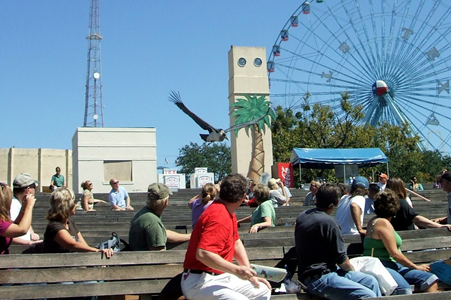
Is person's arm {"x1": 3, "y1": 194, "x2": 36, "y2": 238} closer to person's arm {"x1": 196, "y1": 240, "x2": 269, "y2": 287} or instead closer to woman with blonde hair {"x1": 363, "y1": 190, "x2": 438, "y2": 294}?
person's arm {"x1": 196, "y1": 240, "x2": 269, "y2": 287}

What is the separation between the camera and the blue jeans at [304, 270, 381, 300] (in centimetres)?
450

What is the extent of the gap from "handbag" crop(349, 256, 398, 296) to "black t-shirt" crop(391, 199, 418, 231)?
4.73ft

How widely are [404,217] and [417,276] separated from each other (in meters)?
1.15

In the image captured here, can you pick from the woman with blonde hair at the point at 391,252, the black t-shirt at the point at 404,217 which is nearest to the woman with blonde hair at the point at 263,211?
the black t-shirt at the point at 404,217

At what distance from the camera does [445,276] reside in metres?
5.27

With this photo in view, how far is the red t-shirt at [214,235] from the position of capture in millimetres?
3908

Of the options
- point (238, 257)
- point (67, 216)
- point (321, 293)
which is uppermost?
point (67, 216)

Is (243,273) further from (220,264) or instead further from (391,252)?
(391,252)

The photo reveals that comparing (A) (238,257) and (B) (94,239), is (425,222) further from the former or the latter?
(B) (94,239)

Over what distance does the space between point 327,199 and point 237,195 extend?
3.31 ft

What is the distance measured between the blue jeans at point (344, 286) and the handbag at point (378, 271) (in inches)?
2.9

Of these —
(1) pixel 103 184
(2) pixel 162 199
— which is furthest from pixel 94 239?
(1) pixel 103 184

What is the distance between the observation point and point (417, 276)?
5.11 meters

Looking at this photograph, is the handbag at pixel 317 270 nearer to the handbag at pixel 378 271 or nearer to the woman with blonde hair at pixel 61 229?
the handbag at pixel 378 271
